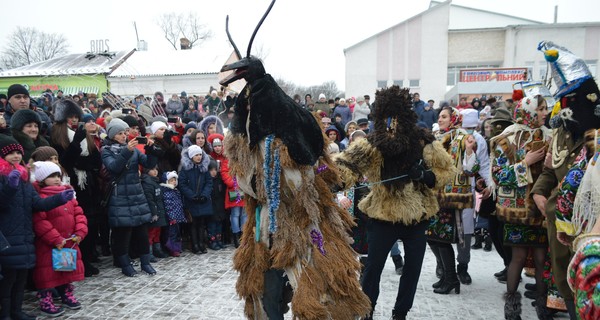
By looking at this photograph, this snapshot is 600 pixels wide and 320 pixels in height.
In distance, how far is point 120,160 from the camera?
→ 5613 millimetres

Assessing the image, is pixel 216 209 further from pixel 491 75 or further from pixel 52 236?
pixel 491 75

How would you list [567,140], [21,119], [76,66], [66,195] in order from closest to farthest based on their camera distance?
Answer: [567,140] < [66,195] < [21,119] < [76,66]

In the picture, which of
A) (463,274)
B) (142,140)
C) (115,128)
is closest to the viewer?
(463,274)

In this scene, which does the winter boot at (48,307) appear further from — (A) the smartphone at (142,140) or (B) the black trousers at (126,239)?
(A) the smartphone at (142,140)

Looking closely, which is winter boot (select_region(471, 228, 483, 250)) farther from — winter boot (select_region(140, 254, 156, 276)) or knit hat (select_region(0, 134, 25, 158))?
knit hat (select_region(0, 134, 25, 158))

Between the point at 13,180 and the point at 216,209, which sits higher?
the point at 13,180

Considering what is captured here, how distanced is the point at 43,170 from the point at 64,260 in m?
0.96

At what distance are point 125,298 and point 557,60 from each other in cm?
478

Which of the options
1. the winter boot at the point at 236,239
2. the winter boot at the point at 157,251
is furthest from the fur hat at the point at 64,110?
the winter boot at the point at 236,239

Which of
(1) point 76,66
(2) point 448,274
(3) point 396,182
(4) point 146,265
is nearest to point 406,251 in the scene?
(3) point 396,182

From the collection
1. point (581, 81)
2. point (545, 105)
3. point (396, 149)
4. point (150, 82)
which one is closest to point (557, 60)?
point (581, 81)

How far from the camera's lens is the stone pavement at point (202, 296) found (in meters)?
4.48

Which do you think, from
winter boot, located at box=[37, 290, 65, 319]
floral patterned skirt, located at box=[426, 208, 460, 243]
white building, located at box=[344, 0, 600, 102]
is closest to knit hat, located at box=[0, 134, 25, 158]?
winter boot, located at box=[37, 290, 65, 319]

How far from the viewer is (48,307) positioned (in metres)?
4.52
